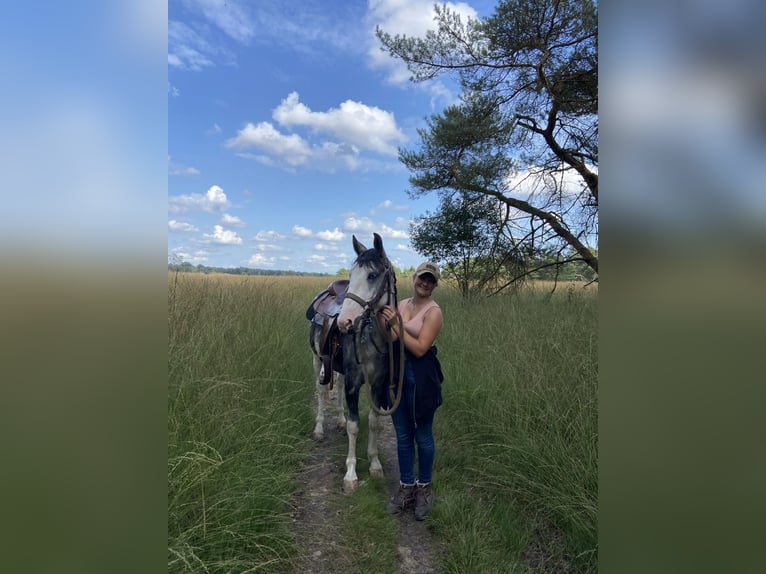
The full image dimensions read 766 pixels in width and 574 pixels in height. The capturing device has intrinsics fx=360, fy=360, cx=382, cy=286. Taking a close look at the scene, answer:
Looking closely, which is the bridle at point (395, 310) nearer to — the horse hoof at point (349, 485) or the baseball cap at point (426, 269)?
the baseball cap at point (426, 269)

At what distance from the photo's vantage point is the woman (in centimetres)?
261

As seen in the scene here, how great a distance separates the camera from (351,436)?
3.28 meters

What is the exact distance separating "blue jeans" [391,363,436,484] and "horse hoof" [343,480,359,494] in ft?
1.49

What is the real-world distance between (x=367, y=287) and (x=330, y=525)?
5.61 feet

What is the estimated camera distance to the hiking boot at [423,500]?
8.76ft

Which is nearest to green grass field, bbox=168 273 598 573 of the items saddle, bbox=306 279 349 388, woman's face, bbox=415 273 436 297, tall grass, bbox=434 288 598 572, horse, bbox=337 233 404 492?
tall grass, bbox=434 288 598 572

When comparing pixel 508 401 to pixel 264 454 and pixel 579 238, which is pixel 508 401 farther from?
pixel 579 238

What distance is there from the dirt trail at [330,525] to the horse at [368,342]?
0.17m

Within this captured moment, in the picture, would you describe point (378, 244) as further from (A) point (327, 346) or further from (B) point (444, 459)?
(B) point (444, 459)

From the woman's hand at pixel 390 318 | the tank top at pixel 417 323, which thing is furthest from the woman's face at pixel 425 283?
the woman's hand at pixel 390 318

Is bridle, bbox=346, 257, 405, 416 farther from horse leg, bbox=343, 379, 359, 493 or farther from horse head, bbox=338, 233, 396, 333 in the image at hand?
horse leg, bbox=343, 379, 359, 493

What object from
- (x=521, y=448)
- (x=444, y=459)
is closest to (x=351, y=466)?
(x=444, y=459)

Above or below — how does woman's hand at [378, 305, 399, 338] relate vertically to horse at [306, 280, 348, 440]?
above
